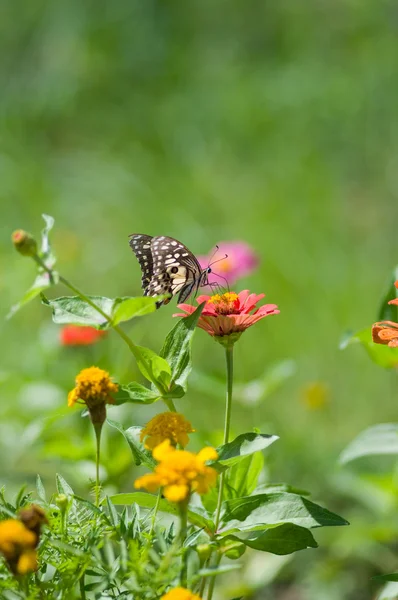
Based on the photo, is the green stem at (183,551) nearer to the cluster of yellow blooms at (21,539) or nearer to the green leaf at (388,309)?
the cluster of yellow blooms at (21,539)

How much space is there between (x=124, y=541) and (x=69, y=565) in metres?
0.05

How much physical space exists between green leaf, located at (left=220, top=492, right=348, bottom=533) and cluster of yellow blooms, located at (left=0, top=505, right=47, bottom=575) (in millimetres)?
248

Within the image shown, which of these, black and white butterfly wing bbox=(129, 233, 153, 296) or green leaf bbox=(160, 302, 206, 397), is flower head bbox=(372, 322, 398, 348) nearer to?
green leaf bbox=(160, 302, 206, 397)

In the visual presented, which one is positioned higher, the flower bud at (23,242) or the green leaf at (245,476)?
the flower bud at (23,242)

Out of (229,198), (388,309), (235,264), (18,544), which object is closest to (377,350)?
(388,309)

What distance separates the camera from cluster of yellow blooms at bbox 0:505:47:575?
593 millimetres

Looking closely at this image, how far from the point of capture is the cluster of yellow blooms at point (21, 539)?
1.95 feet

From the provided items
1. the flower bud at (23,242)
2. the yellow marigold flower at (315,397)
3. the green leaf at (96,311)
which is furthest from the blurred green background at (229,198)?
the flower bud at (23,242)

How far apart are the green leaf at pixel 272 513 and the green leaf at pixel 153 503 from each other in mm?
23

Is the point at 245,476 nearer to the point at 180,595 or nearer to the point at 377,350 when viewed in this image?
the point at 377,350

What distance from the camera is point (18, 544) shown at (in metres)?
0.60

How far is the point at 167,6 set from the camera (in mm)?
3961

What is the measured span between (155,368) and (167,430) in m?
0.09

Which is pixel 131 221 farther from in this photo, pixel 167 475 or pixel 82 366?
pixel 167 475
